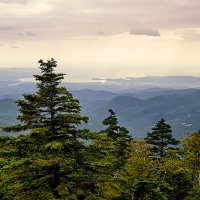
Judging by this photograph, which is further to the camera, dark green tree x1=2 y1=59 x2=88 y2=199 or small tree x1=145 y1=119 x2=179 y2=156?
small tree x1=145 y1=119 x2=179 y2=156

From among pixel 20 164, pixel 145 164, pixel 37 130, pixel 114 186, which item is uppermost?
pixel 37 130

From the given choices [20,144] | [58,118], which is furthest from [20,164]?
[58,118]

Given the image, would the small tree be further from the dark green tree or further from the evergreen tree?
the dark green tree

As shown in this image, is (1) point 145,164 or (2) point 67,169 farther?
(1) point 145,164

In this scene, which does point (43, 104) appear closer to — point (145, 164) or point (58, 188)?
point (58, 188)

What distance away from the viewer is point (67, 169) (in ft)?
79.8

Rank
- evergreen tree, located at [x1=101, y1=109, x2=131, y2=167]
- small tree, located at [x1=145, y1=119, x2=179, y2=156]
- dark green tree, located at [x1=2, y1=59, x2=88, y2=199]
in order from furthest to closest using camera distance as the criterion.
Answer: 1. evergreen tree, located at [x1=101, y1=109, x2=131, y2=167]
2. small tree, located at [x1=145, y1=119, x2=179, y2=156]
3. dark green tree, located at [x1=2, y1=59, x2=88, y2=199]

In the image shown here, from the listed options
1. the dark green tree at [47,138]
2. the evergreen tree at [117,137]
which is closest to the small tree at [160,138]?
the evergreen tree at [117,137]

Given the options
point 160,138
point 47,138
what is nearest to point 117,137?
point 160,138

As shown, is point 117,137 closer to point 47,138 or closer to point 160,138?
point 160,138

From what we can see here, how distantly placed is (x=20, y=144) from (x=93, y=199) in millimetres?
5761

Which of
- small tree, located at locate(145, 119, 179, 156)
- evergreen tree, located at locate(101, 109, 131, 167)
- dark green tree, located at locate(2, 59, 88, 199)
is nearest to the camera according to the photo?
dark green tree, located at locate(2, 59, 88, 199)

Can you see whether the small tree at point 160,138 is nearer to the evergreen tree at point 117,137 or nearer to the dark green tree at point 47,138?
the evergreen tree at point 117,137

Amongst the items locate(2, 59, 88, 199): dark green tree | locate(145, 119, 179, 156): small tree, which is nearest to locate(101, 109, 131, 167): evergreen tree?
locate(145, 119, 179, 156): small tree
